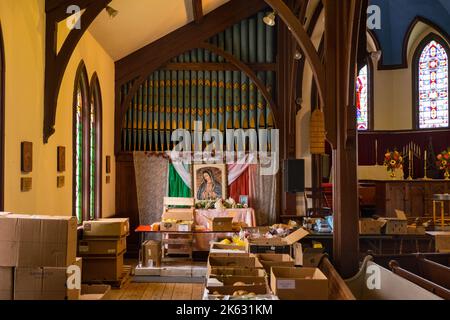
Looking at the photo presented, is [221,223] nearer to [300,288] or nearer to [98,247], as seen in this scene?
[98,247]

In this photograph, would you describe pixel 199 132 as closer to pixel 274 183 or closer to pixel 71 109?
pixel 274 183

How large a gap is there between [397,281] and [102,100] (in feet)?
21.7

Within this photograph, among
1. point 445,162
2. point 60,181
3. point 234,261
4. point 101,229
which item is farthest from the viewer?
point 445,162

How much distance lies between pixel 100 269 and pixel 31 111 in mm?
2526

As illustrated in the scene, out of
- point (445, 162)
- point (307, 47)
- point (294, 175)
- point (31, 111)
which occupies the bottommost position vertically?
point (294, 175)

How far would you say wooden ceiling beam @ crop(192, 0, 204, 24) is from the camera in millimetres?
9342

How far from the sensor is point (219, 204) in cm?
993

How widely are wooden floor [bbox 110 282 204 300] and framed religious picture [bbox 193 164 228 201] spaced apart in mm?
2761

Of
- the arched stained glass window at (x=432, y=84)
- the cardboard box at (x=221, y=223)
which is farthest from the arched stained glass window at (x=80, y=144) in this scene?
the arched stained glass window at (x=432, y=84)

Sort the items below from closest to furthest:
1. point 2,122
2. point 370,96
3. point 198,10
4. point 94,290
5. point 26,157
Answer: point 94,290, point 2,122, point 26,157, point 198,10, point 370,96

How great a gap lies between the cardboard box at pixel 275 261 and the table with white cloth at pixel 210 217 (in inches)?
190

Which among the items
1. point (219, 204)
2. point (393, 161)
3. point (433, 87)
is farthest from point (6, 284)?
point (433, 87)

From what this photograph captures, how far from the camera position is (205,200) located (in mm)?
10242

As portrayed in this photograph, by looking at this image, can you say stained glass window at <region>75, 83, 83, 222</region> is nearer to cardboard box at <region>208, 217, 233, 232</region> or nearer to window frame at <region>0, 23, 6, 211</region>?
cardboard box at <region>208, 217, 233, 232</region>
